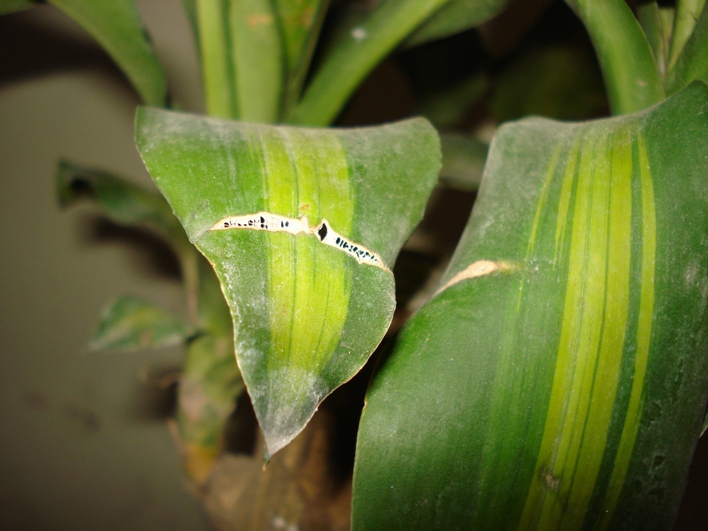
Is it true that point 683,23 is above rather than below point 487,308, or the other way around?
above

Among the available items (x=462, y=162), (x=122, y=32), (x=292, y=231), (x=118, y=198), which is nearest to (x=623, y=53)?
(x=462, y=162)

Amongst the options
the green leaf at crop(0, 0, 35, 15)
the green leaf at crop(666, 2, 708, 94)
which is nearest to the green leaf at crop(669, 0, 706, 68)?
the green leaf at crop(666, 2, 708, 94)

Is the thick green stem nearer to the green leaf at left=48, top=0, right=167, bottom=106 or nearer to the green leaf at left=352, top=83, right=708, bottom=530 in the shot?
the green leaf at left=48, top=0, right=167, bottom=106

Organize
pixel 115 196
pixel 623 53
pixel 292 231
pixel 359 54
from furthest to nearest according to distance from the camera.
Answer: pixel 115 196, pixel 359 54, pixel 623 53, pixel 292 231

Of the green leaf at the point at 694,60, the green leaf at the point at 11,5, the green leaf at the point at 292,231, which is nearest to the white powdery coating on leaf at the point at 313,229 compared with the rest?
the green leaf at the point at 292,231

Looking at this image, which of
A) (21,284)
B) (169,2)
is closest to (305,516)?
(21,284)

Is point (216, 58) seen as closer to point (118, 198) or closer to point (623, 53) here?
point (118, 198)
